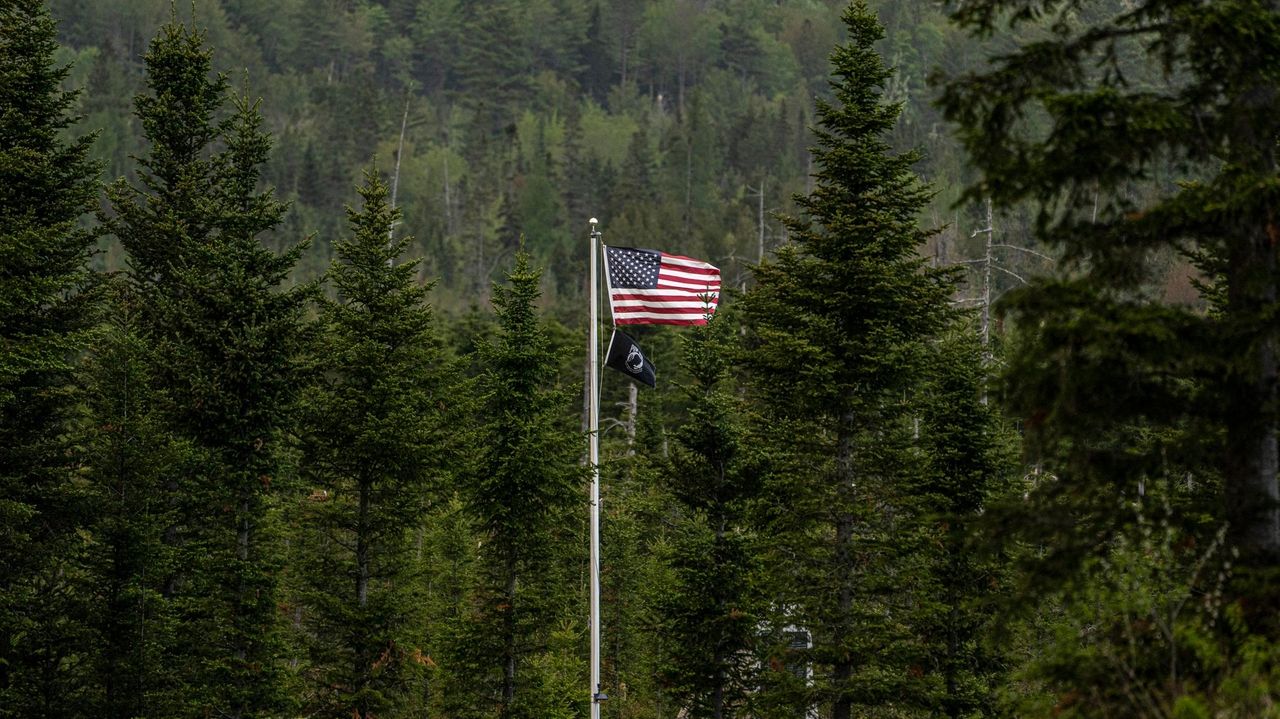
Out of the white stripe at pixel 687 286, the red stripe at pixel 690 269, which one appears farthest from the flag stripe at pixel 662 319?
the red stripe at pixel 690 269

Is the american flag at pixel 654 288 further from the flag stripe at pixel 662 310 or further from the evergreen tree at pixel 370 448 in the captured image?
the evergreen tree at pixel 370 448

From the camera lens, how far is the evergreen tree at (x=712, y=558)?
2117 centimetres

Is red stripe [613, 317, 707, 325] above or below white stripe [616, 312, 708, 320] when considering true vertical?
below

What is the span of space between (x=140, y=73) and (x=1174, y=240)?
15298 centimetres

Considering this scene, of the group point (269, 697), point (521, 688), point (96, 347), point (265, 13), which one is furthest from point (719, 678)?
point (265, 13)

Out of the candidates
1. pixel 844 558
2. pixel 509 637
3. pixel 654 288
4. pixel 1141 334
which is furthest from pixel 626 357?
pixel 1141 334

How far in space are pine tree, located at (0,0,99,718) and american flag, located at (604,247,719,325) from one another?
962 cm

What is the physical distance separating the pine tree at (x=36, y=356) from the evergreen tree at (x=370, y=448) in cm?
423

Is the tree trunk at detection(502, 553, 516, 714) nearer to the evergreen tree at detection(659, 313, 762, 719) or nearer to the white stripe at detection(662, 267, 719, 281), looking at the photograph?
the evergreen tree at detection(659, 313, 762, 719)

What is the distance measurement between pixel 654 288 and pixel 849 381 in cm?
353

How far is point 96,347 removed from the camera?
68.5 ft

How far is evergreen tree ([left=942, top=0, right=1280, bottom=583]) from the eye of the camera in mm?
7652

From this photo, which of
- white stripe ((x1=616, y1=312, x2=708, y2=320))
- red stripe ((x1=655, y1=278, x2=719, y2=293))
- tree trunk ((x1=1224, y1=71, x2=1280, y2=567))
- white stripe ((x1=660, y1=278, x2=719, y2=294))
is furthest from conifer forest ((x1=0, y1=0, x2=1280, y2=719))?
red stripe ((x1=655, y1=278, x2=719, y2=293))

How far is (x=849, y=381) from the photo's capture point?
58.4 ft
